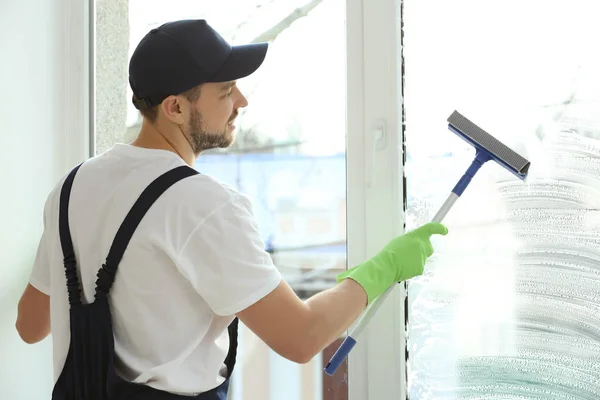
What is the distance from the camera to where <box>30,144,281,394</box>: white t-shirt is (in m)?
1.06

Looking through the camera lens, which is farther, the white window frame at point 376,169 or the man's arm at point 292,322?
the white window frame at point 376,169

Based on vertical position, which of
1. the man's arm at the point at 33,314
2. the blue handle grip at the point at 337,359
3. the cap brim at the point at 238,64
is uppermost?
the cap brim at the point at 238,64

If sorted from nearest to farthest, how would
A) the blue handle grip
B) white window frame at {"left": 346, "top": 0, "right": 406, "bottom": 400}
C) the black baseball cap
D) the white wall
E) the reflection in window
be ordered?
the black baseball cap < the blue handle grip < the reflection in window < white window frame at {"left": 346, "top": 0, "right": 406, "bottom": 400} < the white wall

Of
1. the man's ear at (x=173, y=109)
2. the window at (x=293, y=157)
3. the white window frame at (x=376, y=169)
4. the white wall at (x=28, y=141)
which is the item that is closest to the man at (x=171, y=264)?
the man's ear at (x=173, y=109)

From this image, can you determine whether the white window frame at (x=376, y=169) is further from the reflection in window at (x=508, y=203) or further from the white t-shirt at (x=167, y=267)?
the white t-shirt at (x=167, y=267)

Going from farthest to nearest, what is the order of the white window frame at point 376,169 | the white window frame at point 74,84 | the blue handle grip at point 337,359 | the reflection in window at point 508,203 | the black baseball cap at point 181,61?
the white window frame at point 74,84
the white window frame at point 376,169
the reflection in window at point 508,203
the blue handle grip at point 337,359
the black baseball cap at point 181,61

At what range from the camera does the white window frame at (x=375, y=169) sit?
5.09 feet

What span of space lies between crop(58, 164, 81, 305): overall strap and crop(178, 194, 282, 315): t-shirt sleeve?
0.22 m

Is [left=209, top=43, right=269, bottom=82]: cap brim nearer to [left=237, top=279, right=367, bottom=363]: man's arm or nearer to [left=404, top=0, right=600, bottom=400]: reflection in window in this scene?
[left=237, top=279, right=367, bottom=363]: man's arm

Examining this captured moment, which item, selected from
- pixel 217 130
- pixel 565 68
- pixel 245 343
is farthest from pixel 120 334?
pixel 565 68

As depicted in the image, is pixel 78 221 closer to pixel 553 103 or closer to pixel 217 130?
pixel 217 130

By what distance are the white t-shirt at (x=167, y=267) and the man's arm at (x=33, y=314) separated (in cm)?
15

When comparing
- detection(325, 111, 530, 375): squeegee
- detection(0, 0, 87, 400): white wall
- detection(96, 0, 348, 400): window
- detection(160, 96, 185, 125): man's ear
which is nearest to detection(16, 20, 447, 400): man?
detection(160, 96, 185, 125): man's ear

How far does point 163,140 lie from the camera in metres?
1.20
